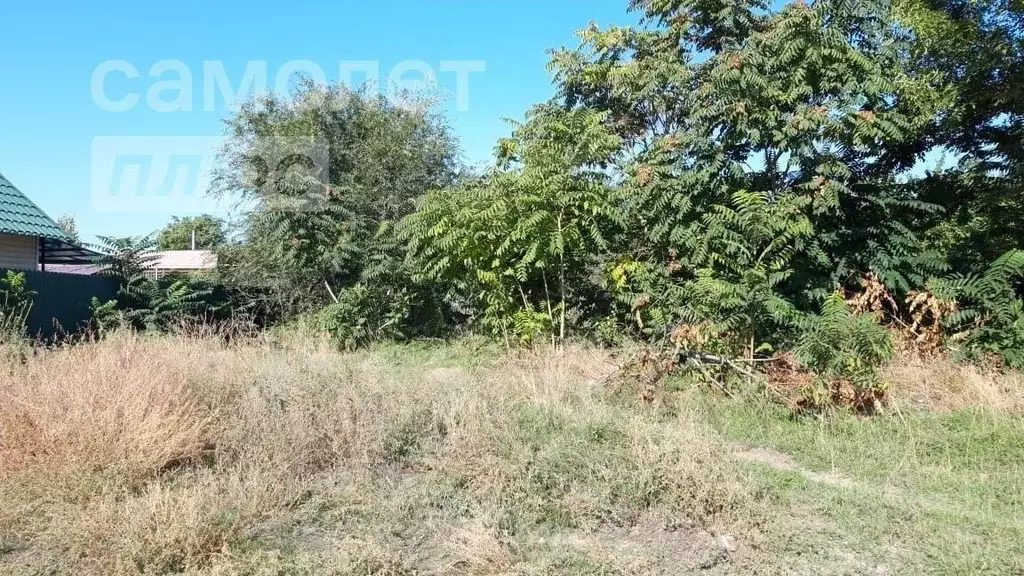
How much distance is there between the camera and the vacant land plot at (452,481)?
3281mm

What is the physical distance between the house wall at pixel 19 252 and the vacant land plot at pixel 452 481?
22.1ft

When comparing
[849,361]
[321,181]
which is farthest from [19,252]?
[849,361]

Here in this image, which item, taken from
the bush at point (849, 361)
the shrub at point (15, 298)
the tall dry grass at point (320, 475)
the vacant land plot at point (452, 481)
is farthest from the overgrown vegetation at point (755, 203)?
the shrub at point (15, 298)

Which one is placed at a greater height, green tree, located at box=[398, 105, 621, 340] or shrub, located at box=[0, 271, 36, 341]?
green tree, located at box=[398, 105, 621, 340]

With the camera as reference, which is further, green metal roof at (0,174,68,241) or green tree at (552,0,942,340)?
green metal roof at (0,174,68,241)

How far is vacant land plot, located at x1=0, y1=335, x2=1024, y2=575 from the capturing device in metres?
3.28

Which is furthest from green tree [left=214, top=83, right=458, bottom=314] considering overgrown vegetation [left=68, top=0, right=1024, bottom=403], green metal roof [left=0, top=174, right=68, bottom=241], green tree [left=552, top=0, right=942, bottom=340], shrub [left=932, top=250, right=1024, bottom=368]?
shrub [left=932, top=250, right=1024, bottom=368]

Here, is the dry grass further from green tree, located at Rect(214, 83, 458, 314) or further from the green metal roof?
the green metal roof

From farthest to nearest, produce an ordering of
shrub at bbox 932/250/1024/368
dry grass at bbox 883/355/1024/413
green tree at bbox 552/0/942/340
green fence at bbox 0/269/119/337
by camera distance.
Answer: green fence at bbox 0/269/119/337
green tree at bbox 552/0/942/340
shrub at bbox 932/250/1024/368
dry grass at bbox 883/355/1024/413

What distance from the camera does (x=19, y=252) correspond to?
1155 cm

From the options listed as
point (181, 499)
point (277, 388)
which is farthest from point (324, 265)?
point (181, 499)

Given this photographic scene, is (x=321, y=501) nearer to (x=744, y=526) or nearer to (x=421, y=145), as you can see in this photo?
(x=744, y=526)

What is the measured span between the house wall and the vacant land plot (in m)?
6.74

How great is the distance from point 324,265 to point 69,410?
7.35 metres
